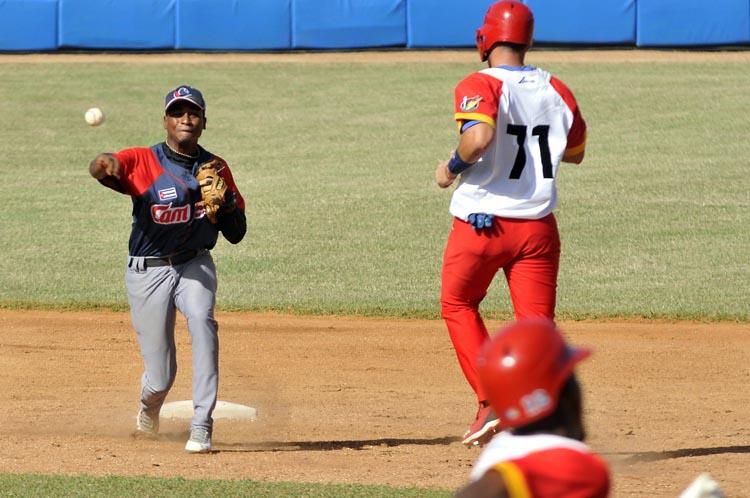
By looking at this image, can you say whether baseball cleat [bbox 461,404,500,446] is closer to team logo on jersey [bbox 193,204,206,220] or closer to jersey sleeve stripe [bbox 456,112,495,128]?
jersey sleeve stripe [bbox 456,112,495,128]

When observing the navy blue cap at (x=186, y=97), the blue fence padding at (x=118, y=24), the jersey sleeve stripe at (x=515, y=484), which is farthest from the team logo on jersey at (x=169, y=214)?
the blue fence padding at (x=118, y=24)

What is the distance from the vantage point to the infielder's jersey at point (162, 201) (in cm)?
642

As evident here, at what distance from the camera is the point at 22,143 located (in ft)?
61.4

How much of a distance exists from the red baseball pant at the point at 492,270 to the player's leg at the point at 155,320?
4.83 ft

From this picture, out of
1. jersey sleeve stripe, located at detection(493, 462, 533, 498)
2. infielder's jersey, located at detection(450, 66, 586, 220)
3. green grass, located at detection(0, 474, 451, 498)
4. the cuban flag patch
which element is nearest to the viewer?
jersey sleeve stripe, located at detection(493, 462, 533, 498)

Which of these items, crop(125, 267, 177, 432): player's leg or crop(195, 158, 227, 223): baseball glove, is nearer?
crop(195, 158, 227, 223): baseball glove

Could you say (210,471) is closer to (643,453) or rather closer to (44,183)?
(643,453)

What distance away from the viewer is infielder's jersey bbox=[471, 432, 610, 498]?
2635 mm

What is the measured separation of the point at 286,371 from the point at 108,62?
671 inches

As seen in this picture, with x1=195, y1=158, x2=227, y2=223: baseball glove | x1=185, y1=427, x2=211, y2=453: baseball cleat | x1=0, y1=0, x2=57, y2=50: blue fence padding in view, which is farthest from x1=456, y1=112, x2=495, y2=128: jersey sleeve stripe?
x1=0, y1=0, x2=57, y2=50: blue fence padding

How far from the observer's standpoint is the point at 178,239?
651 centimetres

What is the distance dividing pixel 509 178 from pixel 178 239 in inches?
69.4

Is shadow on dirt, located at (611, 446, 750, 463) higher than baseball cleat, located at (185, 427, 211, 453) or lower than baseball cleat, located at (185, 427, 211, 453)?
lower

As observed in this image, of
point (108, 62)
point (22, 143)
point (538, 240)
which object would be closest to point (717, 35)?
point (108, 62)
